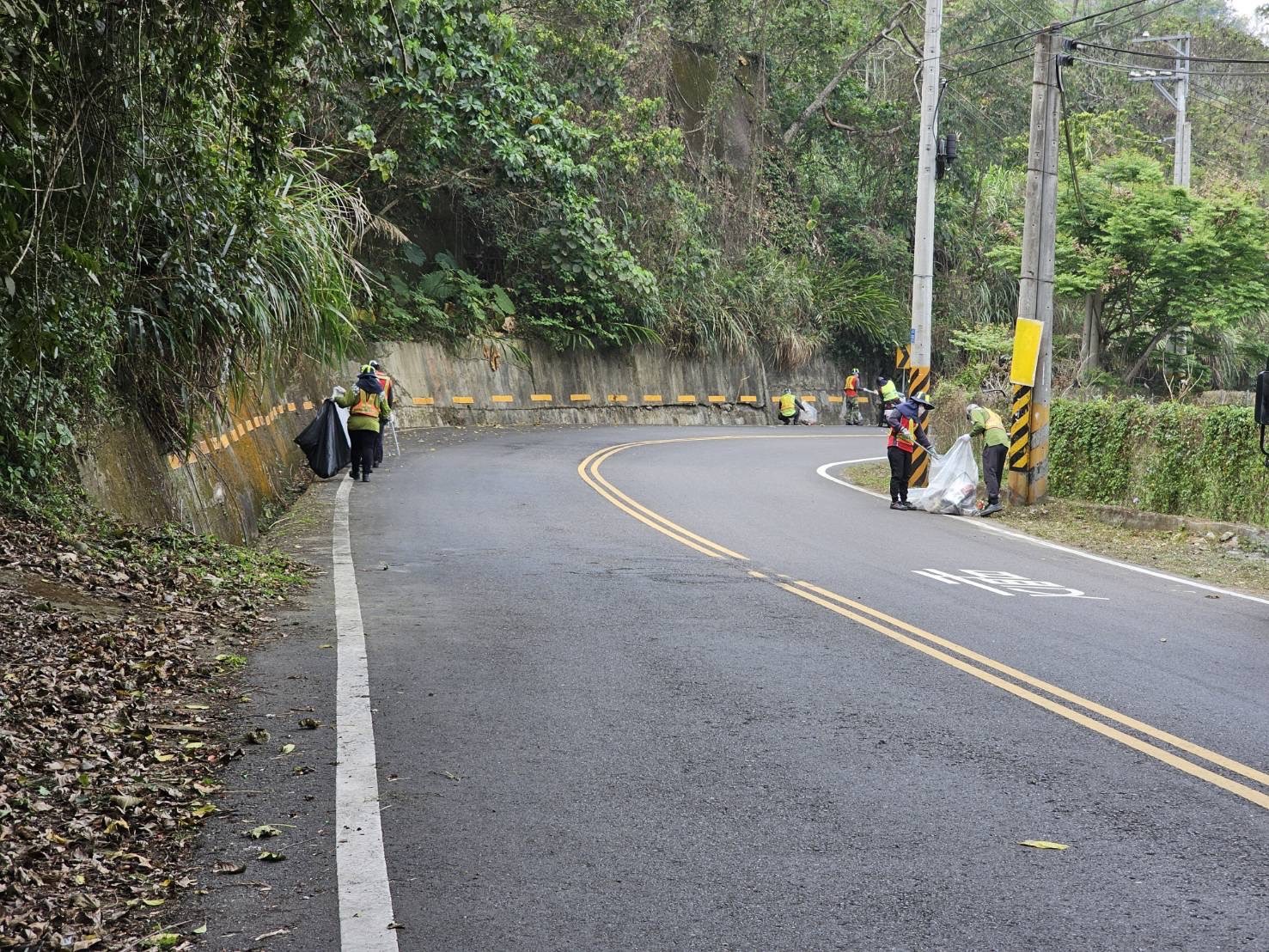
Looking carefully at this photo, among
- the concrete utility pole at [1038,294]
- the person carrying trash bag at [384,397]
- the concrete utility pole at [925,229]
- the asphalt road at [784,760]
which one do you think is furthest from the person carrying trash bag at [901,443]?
the person carrying trash bag at [384,397]

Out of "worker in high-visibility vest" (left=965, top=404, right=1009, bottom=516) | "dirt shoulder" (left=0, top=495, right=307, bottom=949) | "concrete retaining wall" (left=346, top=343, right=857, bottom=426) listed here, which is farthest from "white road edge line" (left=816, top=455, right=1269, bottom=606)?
"concrete retaining wall" (left=346, top=343, right=857, bottom=426)

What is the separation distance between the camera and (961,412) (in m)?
24.4

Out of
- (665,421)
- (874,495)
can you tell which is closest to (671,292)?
(665,421)

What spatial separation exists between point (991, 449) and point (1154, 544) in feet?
12.1

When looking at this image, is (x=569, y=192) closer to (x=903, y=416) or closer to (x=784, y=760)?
(x=903, y=416)

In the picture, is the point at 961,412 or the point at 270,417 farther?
the point at 961,412

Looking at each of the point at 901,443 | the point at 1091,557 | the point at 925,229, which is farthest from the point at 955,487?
the point at 925,229

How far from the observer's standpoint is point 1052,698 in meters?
7.37

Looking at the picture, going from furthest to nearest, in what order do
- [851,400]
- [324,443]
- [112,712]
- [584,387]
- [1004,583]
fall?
[851,400]
[584,387]
[324,443]
[1004,583]
[112,712]

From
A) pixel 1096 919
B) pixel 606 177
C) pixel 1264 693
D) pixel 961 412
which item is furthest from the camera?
pixel 606 177

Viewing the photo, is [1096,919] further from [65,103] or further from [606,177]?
[606,177]

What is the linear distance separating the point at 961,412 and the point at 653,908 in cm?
2096

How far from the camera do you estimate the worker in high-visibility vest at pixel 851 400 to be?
143 feet

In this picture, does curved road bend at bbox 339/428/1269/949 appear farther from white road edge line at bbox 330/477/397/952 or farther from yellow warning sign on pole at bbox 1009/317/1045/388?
yellow warning sign on pole at bbox 1009/317/1045/388
